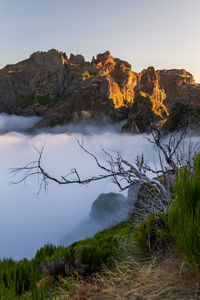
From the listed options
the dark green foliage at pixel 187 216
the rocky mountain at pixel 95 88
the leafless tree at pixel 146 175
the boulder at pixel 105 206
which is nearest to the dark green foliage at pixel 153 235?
the dark green foliage at pixel 187 216

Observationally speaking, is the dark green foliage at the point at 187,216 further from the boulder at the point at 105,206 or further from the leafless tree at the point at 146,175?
the boulder at the point at 105,206

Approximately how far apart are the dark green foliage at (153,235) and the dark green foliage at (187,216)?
1.63 ft

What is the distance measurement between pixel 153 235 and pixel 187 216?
1.13 meters

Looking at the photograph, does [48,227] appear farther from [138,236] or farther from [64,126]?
[138,236]

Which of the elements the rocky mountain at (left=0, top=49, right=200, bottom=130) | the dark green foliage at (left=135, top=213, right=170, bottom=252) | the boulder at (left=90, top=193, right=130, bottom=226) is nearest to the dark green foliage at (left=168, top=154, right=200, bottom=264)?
the dark green foliage at (left=135, top=213, right=170, bottom=252)

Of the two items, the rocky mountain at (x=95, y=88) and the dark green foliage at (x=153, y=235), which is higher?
the rocky mountain at (x=95, y=88)

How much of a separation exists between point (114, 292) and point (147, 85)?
192m

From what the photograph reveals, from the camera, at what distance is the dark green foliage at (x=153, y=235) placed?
3295 millimetres

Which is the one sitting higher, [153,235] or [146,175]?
[146,175]

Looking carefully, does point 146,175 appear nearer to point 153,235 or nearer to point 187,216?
point 153,235

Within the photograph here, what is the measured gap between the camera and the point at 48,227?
170 meters

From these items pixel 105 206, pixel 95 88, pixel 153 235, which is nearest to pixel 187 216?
pixel 153 235

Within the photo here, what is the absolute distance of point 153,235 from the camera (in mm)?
3457

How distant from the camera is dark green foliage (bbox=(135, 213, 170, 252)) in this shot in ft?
10.8
